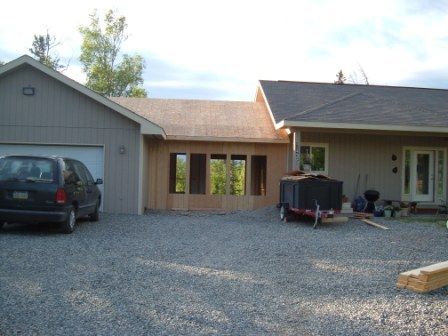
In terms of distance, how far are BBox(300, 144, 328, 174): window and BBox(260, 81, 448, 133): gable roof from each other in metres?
1.37

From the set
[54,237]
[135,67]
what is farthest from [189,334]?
[135,67]

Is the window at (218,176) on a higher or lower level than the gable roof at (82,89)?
lower

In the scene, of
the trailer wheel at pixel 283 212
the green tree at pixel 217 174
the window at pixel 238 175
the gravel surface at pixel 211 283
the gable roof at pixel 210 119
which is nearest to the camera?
the gravel surface at pixel 211 283

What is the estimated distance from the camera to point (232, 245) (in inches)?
422

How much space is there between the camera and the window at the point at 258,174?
18.6 metres

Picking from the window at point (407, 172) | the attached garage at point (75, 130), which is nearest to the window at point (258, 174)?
the attached garage at point (75, 130)

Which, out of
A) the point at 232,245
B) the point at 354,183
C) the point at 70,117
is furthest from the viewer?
the point at 354,183

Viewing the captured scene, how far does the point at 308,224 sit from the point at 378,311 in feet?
27.1

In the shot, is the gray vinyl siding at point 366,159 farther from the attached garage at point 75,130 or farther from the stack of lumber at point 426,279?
the stack of lumber at point 426,279

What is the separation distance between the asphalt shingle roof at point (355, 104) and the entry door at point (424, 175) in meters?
1.66

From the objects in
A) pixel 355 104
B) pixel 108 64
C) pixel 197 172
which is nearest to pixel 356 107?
pixel 355 104

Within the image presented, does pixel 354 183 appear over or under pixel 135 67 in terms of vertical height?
under

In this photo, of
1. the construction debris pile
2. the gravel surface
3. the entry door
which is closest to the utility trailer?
the construction debris pile

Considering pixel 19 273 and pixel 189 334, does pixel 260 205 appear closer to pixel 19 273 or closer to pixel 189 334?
pixel 19 273
